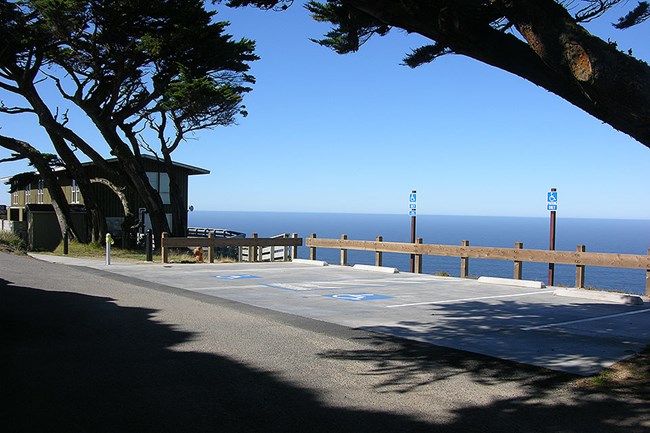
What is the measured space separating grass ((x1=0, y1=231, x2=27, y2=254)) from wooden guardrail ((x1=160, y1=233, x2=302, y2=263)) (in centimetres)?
762

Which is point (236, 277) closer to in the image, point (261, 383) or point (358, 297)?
point (358, 297)

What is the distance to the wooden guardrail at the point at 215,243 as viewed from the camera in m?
23.3

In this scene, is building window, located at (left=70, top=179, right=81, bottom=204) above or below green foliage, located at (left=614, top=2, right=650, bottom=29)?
below

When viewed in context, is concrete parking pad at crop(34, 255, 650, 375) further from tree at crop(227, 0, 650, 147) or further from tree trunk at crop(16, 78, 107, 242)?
tree trunk at crop(16, 78, 107, 242)

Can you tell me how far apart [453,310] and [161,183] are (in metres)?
32.9

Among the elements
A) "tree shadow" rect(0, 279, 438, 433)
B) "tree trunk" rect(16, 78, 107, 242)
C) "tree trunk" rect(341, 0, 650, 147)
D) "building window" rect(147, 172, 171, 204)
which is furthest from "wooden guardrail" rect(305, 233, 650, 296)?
"building window" rect(147, 172, 171, 204)

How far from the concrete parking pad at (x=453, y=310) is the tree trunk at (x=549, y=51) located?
9.64ft

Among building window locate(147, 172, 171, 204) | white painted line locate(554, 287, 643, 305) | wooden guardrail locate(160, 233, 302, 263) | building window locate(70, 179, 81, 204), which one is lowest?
white painted line locate(554, 287, 643, 305)

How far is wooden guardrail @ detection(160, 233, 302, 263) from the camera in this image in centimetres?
2330

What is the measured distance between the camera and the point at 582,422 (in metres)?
5.65

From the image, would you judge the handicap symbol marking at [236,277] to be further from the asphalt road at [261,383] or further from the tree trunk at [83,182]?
the tree trunk at [83,182]

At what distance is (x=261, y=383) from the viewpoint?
671cm

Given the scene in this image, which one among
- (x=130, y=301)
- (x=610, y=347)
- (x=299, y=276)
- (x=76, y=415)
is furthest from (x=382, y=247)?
(x=76, y=415)

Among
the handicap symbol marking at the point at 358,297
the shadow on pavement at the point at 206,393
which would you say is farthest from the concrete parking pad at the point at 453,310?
the shadow on pavement at the point at 206,393
